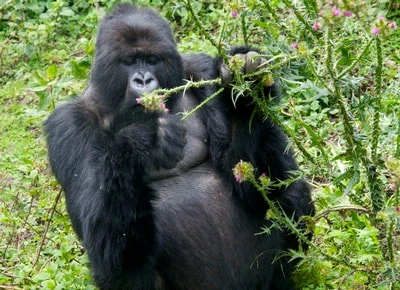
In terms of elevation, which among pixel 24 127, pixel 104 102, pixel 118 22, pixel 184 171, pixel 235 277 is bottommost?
pixel 24 127

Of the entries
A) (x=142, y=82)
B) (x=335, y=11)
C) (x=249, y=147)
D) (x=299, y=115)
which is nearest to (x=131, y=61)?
(x=142, y=82)

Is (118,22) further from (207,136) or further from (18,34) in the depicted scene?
(18,34)

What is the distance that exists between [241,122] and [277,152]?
243 millimetres

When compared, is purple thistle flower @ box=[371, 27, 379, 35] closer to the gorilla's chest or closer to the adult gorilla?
the adult gorilla

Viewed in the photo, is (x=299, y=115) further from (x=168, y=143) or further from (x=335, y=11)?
(x=335, y=11)

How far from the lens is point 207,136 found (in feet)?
15.6

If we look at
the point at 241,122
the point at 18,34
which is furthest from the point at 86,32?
the point at 241,122

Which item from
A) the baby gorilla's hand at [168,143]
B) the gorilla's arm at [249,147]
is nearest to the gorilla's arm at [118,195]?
the baby gorilla's hand at [168,143]

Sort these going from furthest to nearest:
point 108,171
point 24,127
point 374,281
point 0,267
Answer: point 24,127 → point 0,267 → point 374,281 → point 108,171

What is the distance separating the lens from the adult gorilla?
416cm

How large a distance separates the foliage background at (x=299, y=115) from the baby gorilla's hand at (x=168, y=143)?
47 cm

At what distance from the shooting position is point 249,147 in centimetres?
443

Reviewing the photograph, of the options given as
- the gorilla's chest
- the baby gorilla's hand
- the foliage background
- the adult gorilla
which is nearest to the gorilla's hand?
the foliage background

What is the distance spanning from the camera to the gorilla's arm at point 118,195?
4.11 metres
